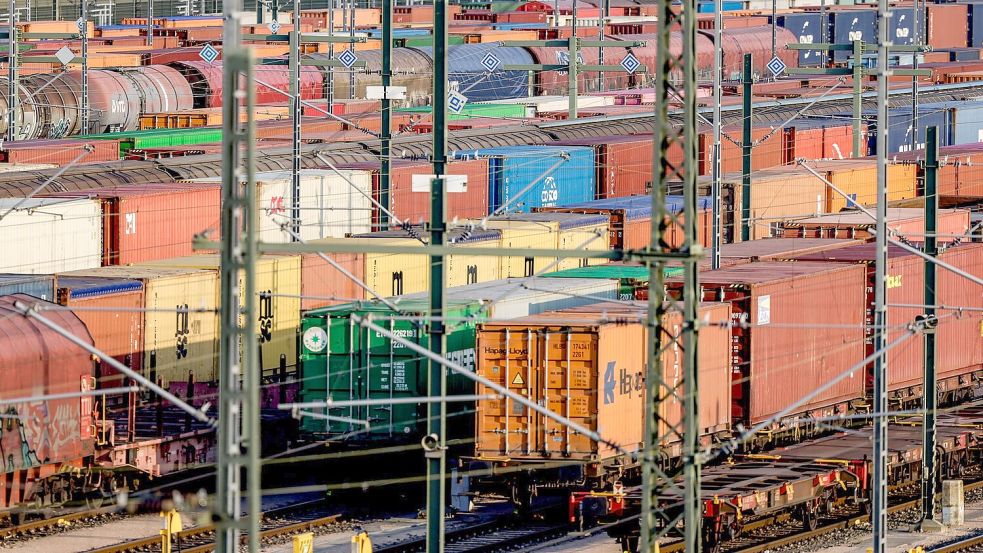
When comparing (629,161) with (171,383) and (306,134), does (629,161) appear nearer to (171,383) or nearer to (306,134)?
(306,134)

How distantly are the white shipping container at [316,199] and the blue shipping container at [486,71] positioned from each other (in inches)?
1397

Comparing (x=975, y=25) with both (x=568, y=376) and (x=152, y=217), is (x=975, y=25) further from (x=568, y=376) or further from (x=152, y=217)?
(x=568, y=376)

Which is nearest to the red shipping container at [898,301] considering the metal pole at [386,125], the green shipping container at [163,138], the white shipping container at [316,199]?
the metal pole at [386,125]

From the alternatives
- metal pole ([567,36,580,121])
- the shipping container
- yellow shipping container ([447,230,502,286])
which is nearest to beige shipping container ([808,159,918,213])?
the shipping container

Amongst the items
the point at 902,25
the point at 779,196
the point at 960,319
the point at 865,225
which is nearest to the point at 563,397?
the point at 960,319

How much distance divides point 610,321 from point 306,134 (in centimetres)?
3563

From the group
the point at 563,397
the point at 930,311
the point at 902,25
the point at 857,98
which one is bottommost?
the point at 563,397

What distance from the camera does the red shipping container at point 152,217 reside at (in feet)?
120

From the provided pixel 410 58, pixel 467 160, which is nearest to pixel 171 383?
pixel 467 160

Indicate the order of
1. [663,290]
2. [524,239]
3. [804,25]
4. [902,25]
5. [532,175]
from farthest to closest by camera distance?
[804,25] < [902,25] < [532,175] < [524,239] < [663,290]

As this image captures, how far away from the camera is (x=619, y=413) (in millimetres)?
27391

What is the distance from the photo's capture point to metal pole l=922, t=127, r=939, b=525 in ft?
92.6

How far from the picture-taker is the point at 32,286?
28.7 metres

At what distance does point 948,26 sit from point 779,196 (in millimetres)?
81816
